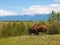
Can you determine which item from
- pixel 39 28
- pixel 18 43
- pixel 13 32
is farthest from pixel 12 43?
pixel 13 32

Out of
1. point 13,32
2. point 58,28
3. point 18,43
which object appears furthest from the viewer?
point 13,32

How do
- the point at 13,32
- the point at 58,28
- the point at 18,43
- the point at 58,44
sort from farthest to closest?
1. the point at 13,32
2. the point at 58,28
3. the point at 18,43
4. the point at 58,44

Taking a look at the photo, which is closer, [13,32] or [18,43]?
[18,43]

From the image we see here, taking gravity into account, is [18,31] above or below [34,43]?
below

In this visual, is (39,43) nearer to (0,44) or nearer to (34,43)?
(34,43)

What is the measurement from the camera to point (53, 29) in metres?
33.2

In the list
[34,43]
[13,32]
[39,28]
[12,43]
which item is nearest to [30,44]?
[34,43]

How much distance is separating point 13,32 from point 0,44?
1924 cm

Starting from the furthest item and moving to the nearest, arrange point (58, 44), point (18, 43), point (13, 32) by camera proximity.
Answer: point (13, 32) → point (18, 43) → point (58, 44)

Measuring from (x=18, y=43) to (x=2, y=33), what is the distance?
20.1m

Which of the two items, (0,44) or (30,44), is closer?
(30,44)

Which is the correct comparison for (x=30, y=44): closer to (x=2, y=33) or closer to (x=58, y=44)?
(x=58, y=44)

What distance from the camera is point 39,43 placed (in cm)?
1597

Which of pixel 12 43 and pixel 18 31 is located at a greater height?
pixel 12 43
